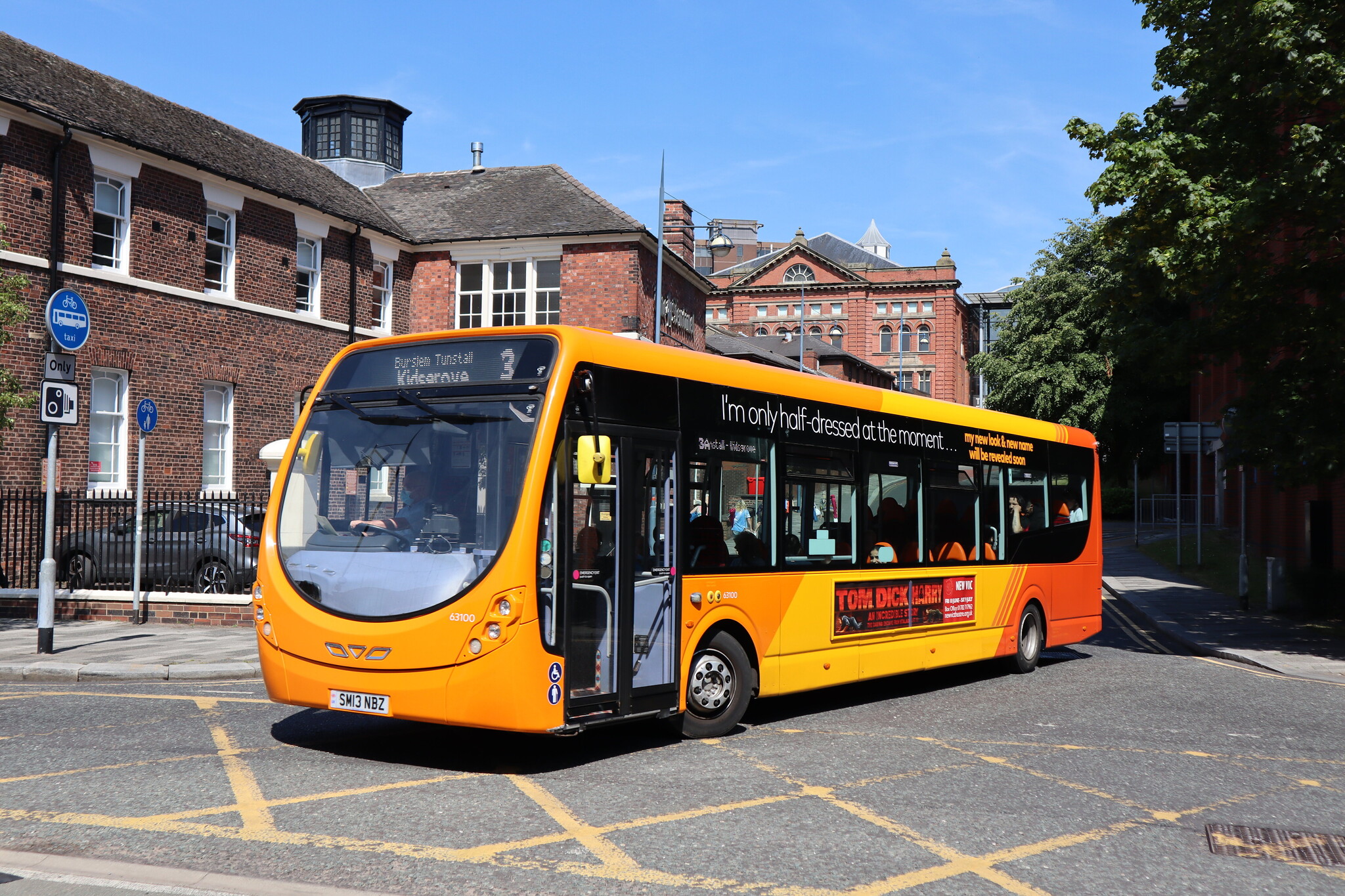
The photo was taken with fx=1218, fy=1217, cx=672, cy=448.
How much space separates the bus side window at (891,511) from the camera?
1088 cm

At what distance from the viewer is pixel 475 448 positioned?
776cm

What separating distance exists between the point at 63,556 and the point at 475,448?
1353 centimetres

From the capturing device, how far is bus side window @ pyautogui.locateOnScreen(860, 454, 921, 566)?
10883 millimetres

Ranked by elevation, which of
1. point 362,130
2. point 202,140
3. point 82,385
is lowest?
point 82,385

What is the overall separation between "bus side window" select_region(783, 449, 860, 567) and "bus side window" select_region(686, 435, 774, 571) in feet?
1.01

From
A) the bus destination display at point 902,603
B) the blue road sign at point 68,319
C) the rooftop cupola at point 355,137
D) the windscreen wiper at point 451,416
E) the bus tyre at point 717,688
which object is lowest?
the bus tyre at point 717,688

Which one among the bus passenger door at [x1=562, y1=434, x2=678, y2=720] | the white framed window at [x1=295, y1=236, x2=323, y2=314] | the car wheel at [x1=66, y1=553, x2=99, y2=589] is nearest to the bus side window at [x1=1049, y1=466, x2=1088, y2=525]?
the bus passenger door at [x1=562, y1=434, x2=678, y2=720]

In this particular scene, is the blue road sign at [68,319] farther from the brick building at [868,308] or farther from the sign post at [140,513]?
the brick building at [868,308]

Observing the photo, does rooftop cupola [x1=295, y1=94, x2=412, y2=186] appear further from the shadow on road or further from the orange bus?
the shadow on road

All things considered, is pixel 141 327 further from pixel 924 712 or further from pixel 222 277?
pixel 924 712

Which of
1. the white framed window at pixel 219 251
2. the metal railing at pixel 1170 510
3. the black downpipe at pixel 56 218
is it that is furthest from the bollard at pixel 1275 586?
the metal railing at pixel 1170 510

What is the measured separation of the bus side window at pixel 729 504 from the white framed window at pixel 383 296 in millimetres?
22779

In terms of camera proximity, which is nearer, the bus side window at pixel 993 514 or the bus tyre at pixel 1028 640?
the bus side window at pixel 993 514

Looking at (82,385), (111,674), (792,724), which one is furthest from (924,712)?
(82,385)
